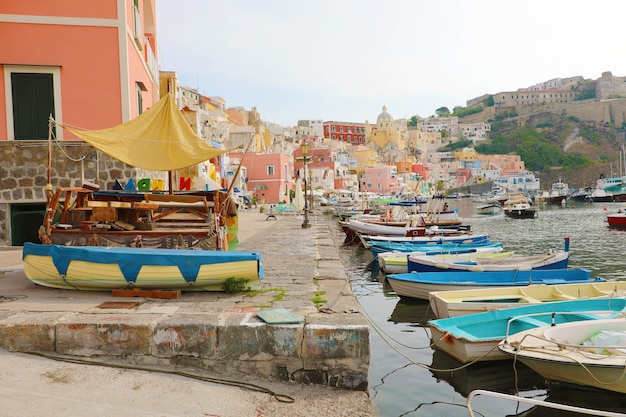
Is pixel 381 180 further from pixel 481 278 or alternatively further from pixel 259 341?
pixel 259 341

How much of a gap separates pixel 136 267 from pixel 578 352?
5.78 m

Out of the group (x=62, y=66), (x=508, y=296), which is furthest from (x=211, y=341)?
(x=62, y=66)

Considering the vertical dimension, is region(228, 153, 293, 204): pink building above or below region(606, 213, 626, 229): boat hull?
above

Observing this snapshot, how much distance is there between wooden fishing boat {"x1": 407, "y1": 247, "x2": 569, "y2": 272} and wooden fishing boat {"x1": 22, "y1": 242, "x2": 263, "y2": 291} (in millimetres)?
7008

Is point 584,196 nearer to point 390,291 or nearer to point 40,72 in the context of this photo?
point 390,291

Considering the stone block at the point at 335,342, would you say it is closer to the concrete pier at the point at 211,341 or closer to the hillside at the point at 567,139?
the concrete pier at the point at 211,341

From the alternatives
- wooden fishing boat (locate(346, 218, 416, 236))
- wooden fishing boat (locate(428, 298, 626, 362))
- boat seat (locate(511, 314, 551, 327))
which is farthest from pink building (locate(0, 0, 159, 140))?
wooden fishing boat (locate(346, 218, 416, 236))

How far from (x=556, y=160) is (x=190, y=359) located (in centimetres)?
15376

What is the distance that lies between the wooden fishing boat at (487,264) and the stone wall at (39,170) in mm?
7685

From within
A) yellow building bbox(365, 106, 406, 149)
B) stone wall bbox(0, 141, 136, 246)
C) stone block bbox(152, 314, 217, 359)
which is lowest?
stone block bbox(152, 314, 217, 359)

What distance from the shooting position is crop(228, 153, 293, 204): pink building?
60.9m

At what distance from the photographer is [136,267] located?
21.4 feet

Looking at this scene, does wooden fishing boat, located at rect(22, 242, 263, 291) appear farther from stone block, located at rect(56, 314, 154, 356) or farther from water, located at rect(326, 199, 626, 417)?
water, located at rect(326, 199, 626, 417)

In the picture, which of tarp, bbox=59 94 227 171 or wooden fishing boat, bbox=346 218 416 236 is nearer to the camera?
tarp, bbox=59 94 227 171
